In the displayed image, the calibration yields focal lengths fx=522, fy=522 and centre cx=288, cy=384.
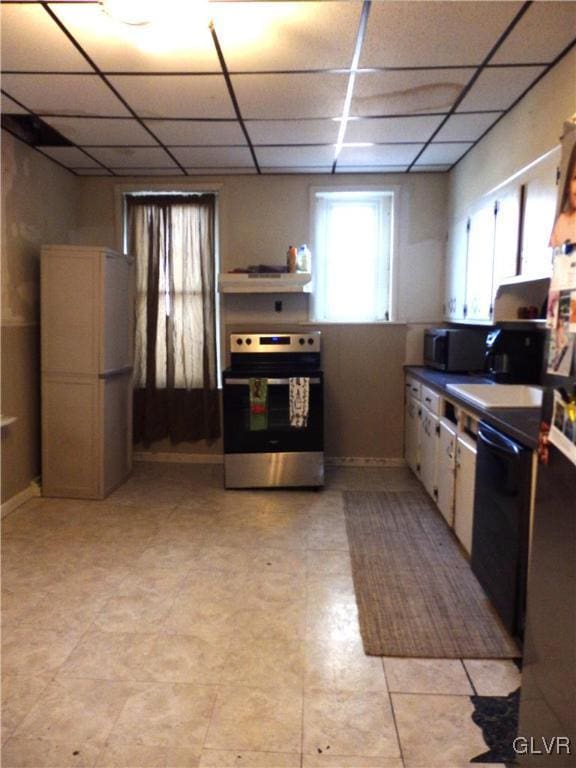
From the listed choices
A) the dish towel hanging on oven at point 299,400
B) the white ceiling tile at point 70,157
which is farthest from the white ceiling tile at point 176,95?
the dish towel hanging on oven at point 299,400

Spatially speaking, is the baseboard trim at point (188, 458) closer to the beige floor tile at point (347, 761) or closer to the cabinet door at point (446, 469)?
the cabinet door at point (446, 469)

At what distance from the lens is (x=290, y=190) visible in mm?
4395

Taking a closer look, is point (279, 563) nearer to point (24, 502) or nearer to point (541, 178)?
point (24, 502)

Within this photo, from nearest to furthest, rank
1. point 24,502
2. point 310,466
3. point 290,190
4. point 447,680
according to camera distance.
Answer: point 447,680, point 24,502, point 310,466, point 290,190

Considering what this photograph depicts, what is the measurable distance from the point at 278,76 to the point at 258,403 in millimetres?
2074

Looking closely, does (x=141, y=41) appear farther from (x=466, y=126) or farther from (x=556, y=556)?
(x=556, y=556)

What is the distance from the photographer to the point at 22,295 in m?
3.59

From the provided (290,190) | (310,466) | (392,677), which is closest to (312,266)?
(290,190)

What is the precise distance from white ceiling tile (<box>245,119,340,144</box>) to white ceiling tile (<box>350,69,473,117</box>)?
11.2 inches

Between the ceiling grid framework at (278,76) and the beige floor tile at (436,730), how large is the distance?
253cm

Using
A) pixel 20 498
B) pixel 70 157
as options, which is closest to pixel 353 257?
pixel 70 157

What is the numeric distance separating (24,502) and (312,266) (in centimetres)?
286

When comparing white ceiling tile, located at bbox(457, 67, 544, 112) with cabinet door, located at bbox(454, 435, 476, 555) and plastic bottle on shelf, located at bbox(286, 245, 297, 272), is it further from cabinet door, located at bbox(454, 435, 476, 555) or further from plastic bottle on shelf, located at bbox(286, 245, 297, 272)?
cabinet door, located at bbox(454, 435, 476, 555)

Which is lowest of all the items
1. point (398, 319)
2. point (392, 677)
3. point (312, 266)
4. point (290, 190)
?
point (392, 677)
